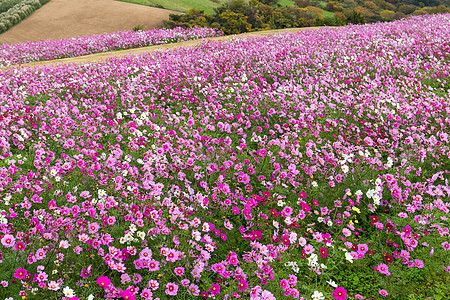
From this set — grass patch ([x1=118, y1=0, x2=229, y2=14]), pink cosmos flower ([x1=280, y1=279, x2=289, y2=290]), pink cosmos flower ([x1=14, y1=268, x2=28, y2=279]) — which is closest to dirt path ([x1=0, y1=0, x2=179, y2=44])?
grass patch ([x1=118, y1=0, x2=229, y2=14])

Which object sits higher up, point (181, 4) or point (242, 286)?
point (181, 4)

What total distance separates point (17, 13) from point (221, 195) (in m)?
32.3

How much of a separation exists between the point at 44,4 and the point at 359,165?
3754 centimetres

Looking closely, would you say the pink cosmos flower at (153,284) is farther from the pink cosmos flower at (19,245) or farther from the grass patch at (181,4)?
the grass patch at (181,4)

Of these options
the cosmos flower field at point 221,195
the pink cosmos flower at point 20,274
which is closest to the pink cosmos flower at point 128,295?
the cosmos flower field at point 221,195

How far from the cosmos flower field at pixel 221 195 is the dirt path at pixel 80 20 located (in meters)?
20.5

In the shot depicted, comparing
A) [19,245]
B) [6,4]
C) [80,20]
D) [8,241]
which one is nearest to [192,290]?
[19,245]

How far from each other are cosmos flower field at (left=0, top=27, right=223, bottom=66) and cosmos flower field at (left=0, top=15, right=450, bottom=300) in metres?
10.7

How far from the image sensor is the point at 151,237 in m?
3.28

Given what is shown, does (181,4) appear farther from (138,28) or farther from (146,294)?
(146,294)

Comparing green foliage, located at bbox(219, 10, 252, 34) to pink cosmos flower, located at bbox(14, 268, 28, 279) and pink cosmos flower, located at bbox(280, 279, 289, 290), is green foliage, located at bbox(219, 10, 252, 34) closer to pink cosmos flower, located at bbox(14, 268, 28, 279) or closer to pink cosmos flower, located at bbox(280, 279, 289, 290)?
pink cosmos flower, located at bbox(280, 279, 289, 290)

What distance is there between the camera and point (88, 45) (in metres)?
19.1

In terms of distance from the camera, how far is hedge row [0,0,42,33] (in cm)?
2574

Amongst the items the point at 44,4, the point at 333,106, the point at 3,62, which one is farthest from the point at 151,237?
the point at 44,4
